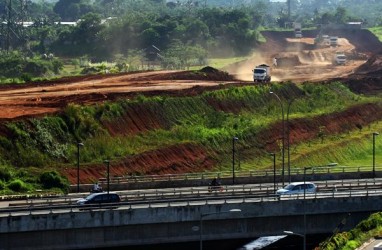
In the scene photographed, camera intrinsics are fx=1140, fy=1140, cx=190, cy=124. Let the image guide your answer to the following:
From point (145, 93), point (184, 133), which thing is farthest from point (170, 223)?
point (145, 93)

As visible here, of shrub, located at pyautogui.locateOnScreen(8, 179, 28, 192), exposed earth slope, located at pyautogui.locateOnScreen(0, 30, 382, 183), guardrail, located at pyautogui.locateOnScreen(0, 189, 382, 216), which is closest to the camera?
guardrail, located at pyautogui.locateOnScreen(0, 189, 382, 216)

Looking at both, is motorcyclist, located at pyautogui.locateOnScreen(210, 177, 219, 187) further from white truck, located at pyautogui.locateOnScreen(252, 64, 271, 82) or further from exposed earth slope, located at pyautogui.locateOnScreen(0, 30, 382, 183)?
white truck, located at pyautogui.locateOnScreen(252, 64, 271, 82)

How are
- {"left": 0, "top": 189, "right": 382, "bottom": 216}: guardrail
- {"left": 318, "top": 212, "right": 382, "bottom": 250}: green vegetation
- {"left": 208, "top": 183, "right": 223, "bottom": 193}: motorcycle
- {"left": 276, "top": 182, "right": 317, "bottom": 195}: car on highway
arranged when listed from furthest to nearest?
{"left": 208, "top": 183, "right": 223, "bottom": 193}: motorcycle
{"left": 276, "top": 182, "right": 317, "bottom": 195}: car on highway
{"left": 0, "top": 189, "right": 382, "bottom": 216}: guardrail
{"left": 318, "top": 212, "right": 382, "bottom": 250}: green vegetation

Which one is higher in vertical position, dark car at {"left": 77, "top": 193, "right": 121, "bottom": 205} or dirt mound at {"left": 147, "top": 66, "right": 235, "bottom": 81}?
dirt mound at {"left": 147, "top": 66, "right": 235, "bottom": 81}

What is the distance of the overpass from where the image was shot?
65438 millimetres

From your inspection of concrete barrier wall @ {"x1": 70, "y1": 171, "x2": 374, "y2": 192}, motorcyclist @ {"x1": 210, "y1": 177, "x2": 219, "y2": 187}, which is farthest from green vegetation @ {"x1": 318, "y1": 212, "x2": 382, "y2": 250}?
concrete barrier wall @ {"x1": 70, "y1": 171, "x2": 374, "y2": 192}

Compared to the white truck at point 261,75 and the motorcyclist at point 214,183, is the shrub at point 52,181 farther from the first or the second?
the white truck at point 261,75

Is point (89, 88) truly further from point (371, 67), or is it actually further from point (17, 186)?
point (371, 67)

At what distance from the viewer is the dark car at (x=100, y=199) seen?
71.7 meters

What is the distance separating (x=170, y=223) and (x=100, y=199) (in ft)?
18.9

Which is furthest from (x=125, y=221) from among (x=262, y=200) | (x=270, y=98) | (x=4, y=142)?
(x=270, y=98)

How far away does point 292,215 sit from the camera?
72.4 meters

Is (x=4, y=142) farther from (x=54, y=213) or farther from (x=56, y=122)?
(x=54, y=213)

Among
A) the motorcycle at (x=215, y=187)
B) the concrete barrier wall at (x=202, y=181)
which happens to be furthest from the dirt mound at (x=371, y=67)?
the motorcycle at (x=215, y=187)
